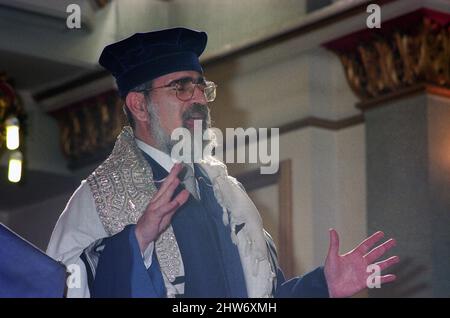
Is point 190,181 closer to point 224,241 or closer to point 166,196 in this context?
point 224,241

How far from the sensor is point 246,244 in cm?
448

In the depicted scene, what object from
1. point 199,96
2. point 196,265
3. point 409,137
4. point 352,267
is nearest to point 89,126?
point 409,137

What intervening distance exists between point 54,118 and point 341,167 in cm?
121

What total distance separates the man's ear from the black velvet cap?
32 millimetres

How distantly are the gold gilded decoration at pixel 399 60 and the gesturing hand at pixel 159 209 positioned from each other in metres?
1.91

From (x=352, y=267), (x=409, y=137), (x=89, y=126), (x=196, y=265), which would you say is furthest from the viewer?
(x=89, y=126)

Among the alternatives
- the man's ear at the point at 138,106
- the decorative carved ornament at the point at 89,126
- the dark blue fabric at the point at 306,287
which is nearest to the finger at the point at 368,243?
the dark blue fabric at the point at 306,287

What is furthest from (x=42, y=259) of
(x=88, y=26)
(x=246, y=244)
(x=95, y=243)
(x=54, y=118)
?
(x=54, y=118)

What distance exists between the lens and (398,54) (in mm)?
6078

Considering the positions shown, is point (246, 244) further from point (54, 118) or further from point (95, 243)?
point (54, 118)

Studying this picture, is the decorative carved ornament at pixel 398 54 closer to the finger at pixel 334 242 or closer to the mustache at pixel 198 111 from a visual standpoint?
the mustache at pixel 198 111

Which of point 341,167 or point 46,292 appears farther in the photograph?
point 341,167

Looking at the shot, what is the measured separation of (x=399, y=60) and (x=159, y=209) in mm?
2132

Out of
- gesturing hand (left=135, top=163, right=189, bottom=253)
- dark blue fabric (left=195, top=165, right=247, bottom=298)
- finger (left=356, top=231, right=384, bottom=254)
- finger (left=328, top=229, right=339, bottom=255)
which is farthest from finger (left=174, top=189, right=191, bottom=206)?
finger (left=356, top=231, right=384, bottom=254)
